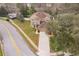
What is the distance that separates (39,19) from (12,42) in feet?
0.53

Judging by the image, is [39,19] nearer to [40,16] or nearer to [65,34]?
[40,16]

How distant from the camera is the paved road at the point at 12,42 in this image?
2.48 ft

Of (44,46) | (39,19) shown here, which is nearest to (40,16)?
(39,19)

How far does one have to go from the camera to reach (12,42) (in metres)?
0.76

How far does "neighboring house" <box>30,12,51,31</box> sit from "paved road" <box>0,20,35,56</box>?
9 centimetres

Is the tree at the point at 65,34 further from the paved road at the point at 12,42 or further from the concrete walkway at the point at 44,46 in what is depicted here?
the paved road at the point at 12,42

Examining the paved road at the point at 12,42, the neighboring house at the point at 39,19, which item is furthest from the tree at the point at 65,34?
the paved road at the point at 12,42

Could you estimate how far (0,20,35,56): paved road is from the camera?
0.76 m

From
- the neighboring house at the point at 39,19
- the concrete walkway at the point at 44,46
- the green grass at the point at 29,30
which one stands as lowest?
the concrete walkway at the point at 44,46

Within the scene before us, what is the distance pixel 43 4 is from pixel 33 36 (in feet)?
0.50

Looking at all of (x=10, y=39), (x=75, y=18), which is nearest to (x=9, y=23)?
(x=10, y=39)

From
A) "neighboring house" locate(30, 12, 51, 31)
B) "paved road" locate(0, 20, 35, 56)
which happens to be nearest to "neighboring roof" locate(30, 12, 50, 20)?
"neighboring house" locate(30, 12, 51, 31)

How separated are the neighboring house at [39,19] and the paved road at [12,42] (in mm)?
88

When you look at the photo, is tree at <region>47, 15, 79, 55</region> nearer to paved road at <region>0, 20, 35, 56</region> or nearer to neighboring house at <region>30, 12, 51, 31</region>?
neighboring house at <region>30, 12, 51, 31</region>
